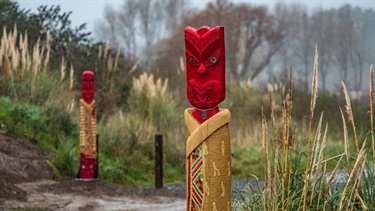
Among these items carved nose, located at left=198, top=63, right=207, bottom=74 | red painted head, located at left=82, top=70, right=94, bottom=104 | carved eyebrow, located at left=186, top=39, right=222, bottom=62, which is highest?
carved eyebrow, located at left=186, top=39, right=222, bottom=62

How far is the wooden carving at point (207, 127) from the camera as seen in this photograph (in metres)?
5.78

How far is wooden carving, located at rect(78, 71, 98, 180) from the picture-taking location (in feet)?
39.3

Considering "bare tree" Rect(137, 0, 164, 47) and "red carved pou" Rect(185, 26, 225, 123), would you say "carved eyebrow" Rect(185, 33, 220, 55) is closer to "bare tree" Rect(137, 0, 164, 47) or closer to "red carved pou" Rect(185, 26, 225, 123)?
"red carved pou" Rect(185, 26, 225, 123)

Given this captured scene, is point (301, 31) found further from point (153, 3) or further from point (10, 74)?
point (10, 74)

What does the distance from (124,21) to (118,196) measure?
5832 cm

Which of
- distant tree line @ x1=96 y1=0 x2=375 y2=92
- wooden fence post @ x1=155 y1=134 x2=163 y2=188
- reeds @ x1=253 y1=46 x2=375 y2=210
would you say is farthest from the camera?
distant tree line @ x1=96 y1=0 x2=375 y2=92

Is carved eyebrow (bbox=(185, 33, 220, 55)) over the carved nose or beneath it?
over

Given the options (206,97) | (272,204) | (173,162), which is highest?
(206,97)

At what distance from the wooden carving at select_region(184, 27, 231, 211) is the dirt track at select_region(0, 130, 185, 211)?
395cm

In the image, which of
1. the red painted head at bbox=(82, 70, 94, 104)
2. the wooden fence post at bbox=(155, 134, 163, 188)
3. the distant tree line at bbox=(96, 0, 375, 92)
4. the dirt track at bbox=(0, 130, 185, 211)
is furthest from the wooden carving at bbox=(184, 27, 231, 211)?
the distant tree line at bbox=(96, 0, 375, 92)

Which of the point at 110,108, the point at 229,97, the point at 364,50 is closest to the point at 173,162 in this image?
the point at 110,108

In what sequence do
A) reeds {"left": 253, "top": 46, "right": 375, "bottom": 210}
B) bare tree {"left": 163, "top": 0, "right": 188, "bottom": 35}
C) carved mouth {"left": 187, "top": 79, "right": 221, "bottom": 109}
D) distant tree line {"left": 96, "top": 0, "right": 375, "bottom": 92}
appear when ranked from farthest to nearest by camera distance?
1. bare tree {"left": 163, "top": 0, "right": 188, "bottom": 35}
2. distant tree line {"left": 96, "top": 0, "right": 375, "bottom": 92}
3. carved mouth {"left": 187, "top": 79, "right": 221, "bottom": 109}
4. reeds {"left": 253, "top": 46, "right": 375, "bottom": 210}

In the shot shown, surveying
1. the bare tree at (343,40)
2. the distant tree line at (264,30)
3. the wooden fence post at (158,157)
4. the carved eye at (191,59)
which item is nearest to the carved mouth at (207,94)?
the carved eye at (191,59)

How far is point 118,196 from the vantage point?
36.6ft
